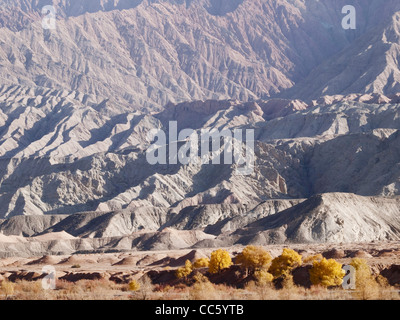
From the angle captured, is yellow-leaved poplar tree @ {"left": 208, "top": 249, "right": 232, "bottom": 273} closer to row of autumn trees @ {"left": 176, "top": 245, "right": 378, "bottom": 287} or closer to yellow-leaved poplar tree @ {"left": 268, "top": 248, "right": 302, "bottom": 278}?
row of autumn trees @ {"left": 176, "top": 245, "right": 378, "bottom": 287}

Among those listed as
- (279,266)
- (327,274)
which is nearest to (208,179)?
(279,266)

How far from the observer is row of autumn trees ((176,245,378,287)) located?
139ft

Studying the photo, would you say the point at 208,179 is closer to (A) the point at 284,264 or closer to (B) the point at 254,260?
(B) the point at 254,260

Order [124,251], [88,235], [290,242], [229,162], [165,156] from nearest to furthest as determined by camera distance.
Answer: [290,242] < [124,251] < [88,235] < [229,162] < [165,156]

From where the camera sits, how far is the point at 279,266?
4856 cm

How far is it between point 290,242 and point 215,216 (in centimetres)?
3524

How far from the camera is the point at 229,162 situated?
573 ft

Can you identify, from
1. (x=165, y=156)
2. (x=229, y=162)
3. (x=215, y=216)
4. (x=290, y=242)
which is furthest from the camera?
(x=165, y=156)

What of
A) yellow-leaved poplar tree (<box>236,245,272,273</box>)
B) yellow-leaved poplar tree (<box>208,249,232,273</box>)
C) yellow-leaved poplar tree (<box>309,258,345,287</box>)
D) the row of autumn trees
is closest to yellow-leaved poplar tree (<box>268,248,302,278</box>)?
the row of autumn trees
